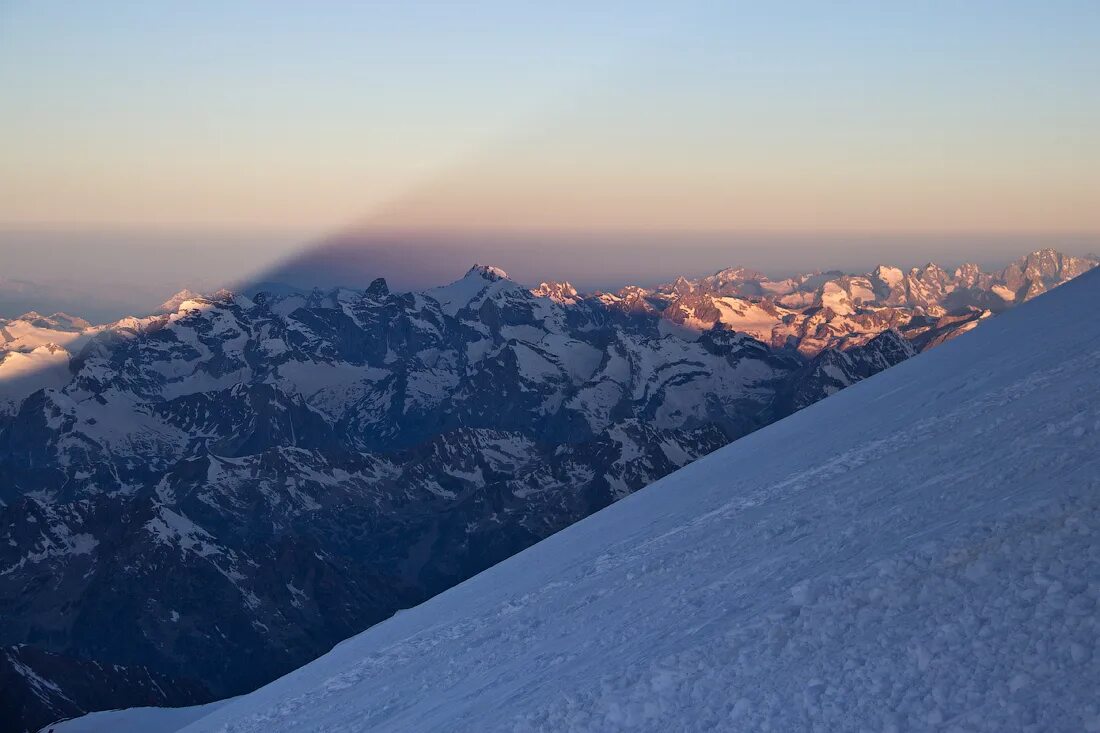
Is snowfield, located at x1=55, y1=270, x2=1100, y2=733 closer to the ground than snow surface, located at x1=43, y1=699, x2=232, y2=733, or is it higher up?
higher up

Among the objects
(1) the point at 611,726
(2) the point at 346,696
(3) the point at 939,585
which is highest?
(3) the point at 939,585

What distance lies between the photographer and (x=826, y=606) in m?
17.6

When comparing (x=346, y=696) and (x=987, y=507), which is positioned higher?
(x=987, y=507)

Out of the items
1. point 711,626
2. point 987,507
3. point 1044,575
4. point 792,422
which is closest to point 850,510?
point 987,507

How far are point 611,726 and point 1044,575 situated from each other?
6972 mm

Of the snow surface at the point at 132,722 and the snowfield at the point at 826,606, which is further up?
the snowfield at the point at 826,606

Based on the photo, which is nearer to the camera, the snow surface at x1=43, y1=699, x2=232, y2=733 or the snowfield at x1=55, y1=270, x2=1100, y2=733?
the snowfield at x1=55, y1=270, x2=1100, y2=733

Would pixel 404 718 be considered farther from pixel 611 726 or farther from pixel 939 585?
pixel 939 585

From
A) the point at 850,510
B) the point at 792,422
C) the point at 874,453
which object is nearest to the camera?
the point at 850,510

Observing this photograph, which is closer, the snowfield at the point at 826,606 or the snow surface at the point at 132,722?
the snowfield at the point at 826,606

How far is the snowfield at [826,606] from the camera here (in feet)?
48.2

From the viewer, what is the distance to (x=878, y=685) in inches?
585

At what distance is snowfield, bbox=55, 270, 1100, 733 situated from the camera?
14703mm

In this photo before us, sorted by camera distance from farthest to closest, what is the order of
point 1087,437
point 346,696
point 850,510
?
point 346,696, point 850,510, point 1087,437
